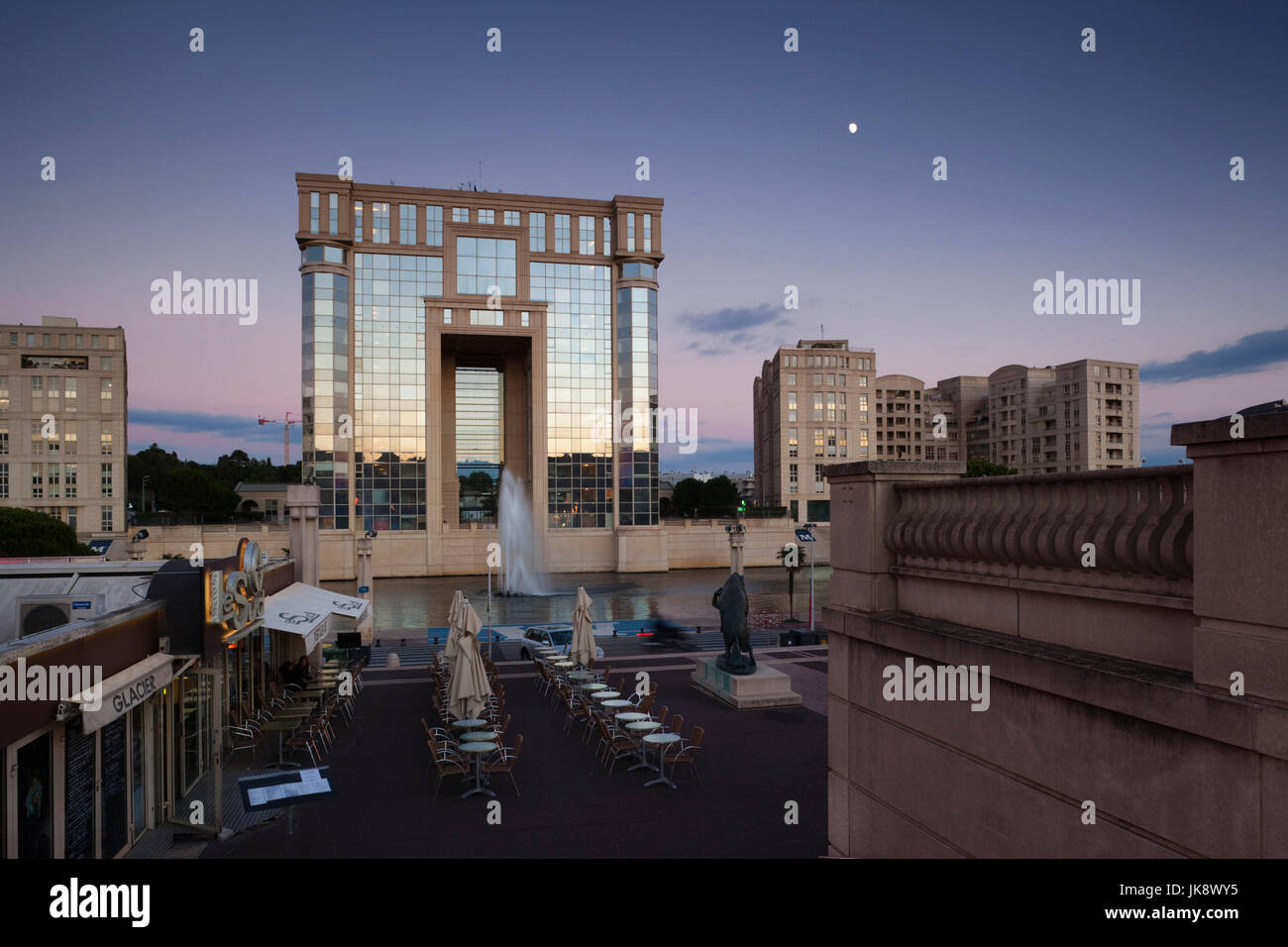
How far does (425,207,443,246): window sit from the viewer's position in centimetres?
6291

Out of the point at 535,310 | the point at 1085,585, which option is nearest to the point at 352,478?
the point at 535,310

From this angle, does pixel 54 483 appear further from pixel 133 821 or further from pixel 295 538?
pixel 133 821

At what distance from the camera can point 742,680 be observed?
18.1 meters

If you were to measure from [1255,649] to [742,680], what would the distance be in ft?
49.4

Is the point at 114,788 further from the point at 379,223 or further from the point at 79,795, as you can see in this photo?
the point at 379,223

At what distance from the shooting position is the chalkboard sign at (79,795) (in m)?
8.71

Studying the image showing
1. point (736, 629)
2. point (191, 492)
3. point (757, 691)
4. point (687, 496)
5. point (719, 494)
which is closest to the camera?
point (757, 691)

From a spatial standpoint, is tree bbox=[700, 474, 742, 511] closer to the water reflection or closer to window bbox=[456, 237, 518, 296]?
the water reflection

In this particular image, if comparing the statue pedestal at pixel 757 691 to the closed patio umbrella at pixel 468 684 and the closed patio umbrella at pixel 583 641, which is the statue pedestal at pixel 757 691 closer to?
the closed patio umbrella at pixel 583 641

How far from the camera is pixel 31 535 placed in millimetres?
33625

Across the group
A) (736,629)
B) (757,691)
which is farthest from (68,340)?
(757,691)

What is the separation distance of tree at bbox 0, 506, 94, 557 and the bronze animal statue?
32.2m

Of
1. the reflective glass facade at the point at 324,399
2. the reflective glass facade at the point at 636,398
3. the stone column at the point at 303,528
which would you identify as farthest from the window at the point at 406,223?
the stone column at the point at 303,528

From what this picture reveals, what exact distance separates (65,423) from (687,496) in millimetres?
83679
